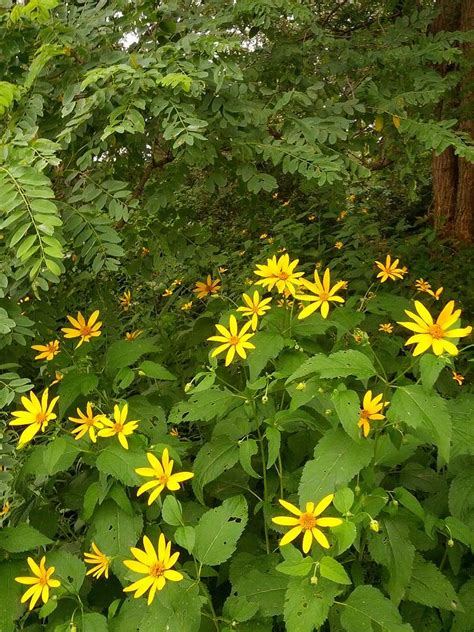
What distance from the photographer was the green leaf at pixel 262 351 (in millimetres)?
1473

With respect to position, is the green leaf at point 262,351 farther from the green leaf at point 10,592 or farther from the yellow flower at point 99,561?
the green leaf at point 10,592

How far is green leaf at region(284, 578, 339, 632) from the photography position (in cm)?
110

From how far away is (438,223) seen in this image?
4.62 m

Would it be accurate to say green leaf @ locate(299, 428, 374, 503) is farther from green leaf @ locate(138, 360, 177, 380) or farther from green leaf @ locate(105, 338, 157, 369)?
green leaf @ locate(105, 338, 157, 369)

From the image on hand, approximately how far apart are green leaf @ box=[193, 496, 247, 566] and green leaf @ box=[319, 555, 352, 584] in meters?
0.21

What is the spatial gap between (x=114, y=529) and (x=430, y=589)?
749mm

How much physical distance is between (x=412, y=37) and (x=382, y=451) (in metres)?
1.85

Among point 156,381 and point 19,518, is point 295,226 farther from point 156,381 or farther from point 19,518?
point 19,518

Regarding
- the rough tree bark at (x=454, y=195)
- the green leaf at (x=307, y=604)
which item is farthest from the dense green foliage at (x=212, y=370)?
the rough tree bark at (x=454, y=195)

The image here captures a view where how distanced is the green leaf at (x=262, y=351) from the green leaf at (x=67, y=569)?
62 cm

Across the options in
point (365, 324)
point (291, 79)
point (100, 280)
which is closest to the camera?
point (365, 324)

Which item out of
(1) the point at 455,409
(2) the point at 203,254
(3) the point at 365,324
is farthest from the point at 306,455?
(2) the point at 203,254

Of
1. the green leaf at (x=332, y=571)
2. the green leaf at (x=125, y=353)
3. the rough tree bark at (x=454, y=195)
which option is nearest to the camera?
the green leaf at (x=332, y=571)

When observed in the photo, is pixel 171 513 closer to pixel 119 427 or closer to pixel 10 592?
pixel 119 427
